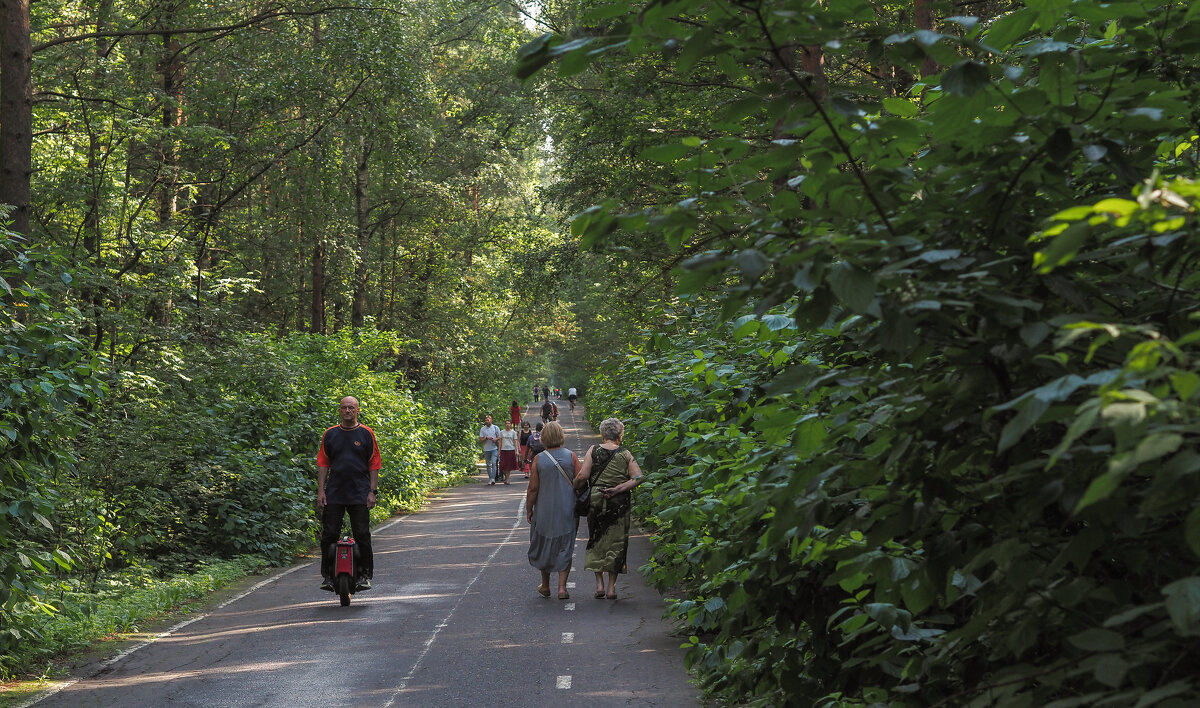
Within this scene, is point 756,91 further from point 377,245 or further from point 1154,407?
point 377,245

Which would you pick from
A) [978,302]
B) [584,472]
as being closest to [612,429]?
[584,472]

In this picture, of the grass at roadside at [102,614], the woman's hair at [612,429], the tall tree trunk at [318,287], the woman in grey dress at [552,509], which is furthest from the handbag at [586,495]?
the tall tree trunk at [318,287]

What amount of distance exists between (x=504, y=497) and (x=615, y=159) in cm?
1122

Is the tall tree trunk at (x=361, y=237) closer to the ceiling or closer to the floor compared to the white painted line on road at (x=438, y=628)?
closer to the ceiling

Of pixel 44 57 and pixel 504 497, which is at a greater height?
pixel 44 57

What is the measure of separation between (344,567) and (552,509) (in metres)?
2.42

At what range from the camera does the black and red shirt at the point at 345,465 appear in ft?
39.8

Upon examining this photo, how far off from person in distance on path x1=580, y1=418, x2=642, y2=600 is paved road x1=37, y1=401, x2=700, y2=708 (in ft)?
1.31

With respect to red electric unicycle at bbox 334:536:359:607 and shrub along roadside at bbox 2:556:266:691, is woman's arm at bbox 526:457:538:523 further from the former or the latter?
shrub along roadside at bbox 2:556:266:691

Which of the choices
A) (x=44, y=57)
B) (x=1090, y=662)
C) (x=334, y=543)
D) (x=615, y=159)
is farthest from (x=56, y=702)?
(x=615, y=159)

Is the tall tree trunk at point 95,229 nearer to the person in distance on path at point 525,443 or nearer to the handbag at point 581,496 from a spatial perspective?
the handbag at point 581,496

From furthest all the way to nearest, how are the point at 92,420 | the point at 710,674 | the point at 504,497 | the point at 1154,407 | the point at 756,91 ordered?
1. the point at 504,497
2. the point at 92,420
3. the point at 710,674
4. the point at 756,91
5. the point at 1154,407

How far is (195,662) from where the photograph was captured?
29.6ft

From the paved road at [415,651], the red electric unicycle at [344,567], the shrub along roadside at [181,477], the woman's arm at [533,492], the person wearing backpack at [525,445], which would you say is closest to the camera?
the paved road at [415,651]
